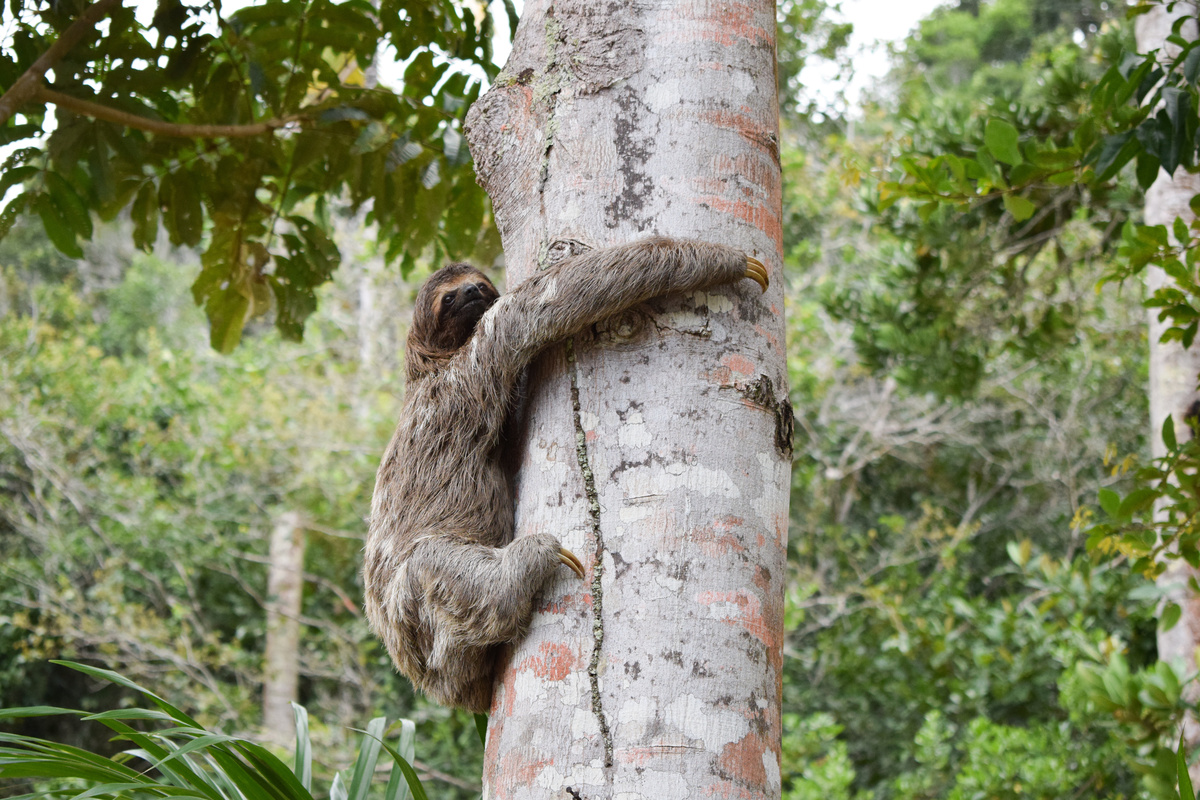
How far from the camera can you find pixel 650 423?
1601mm

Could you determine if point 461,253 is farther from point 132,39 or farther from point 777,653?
point 777,653

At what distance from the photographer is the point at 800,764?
7512mm

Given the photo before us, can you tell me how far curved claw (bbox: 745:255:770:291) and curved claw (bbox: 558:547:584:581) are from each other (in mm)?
607

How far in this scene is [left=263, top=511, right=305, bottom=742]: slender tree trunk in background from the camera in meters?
9.57

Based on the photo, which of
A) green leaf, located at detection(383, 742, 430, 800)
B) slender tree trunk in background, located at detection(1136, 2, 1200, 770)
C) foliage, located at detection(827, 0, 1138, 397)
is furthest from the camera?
foliage, located at detection(827, 0, 1138, 397)

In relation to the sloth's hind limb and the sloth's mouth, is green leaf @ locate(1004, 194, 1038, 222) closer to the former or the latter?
the sloth's mouth

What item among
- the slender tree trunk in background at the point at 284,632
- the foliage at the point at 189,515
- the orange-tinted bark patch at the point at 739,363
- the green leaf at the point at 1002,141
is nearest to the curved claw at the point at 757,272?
the orange-tinted bark patch at the point at 739,363

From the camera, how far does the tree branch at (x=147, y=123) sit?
270 cm

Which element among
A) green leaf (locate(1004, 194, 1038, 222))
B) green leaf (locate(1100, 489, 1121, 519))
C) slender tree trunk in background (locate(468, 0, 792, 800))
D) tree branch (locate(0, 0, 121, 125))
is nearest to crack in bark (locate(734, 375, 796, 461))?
slender tree trunk in background (locate(468, 0, 792, 800))

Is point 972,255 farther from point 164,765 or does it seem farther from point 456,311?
point 164,765

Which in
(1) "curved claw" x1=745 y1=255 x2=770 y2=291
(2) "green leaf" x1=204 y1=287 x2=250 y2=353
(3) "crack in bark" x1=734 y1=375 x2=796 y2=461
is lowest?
(3) "crack in bark" x1=734 y1=375 x2=796 y2=461

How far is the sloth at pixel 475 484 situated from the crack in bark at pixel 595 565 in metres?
0.04

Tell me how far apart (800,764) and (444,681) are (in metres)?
6.19

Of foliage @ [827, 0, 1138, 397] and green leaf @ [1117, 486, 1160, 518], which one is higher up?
foliage @ [827, 0, 1138, 397]
